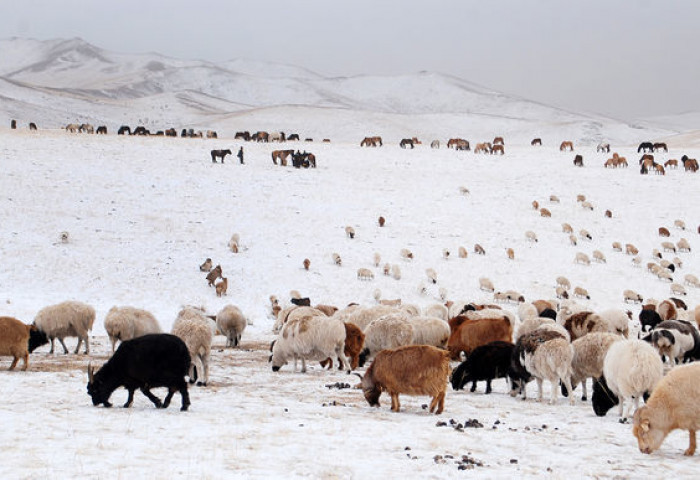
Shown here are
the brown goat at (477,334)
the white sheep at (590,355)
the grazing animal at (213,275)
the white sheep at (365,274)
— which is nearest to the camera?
the white sheep at (590,355)

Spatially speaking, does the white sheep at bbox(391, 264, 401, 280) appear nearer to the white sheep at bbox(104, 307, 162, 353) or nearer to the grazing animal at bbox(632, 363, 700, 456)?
the white sheep at bbox(104, 307, 162, 353)

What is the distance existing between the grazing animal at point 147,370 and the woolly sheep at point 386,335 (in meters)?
5.61

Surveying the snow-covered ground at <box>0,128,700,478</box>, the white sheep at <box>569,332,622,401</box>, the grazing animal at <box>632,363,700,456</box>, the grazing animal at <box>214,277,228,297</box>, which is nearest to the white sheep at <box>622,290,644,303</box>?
the snow-covered ground at <box>0,128,700,478</box>

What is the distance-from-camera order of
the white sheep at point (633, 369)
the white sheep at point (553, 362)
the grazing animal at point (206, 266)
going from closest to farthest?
the white sheep at point (633, 369)
the white sheep at point (553, 362)
the grazing animal at point (206, 266)

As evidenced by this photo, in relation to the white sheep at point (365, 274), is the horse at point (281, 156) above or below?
above

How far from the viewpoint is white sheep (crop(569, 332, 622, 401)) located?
12.2 meters

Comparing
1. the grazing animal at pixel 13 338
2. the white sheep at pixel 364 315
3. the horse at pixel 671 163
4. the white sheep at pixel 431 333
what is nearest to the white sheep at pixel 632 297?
the white sheep at pixel 364 315

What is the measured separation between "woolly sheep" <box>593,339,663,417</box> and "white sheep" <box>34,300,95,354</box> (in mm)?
11802

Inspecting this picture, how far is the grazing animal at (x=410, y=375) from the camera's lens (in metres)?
10.6

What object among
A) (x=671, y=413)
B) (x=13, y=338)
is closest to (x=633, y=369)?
(x=671, y=413)

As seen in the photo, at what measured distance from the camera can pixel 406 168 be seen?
5053cm

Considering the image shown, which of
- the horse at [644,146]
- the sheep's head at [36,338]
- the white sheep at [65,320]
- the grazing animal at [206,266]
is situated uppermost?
the horse at [644,146]

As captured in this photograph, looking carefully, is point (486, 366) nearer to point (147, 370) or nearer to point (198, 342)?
point (198, 342)

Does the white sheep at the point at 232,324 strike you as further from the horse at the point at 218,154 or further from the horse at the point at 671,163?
the horse at the point at 671,163
